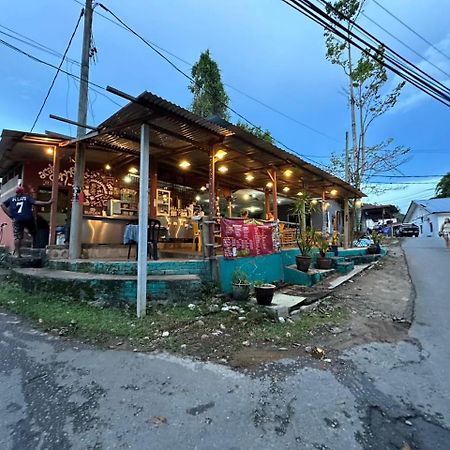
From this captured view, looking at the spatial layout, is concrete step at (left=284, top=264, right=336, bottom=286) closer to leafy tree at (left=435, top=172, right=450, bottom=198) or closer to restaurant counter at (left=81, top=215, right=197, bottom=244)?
restaurant counter at (left=81, top=215, right=197, bottom=244)

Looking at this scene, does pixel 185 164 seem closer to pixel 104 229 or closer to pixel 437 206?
pixel 104 229

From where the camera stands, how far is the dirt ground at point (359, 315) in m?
3.80

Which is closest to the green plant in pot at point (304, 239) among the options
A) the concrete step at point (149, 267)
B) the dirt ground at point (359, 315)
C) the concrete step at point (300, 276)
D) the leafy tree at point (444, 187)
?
the concrete step at point (300, 276)

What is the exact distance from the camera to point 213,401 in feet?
8.77

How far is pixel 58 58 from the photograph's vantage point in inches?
339

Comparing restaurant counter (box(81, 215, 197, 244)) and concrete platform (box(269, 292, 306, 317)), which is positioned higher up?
restaurant counter (box(81, 215, 197, 244))

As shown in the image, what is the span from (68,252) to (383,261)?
39.0 feet

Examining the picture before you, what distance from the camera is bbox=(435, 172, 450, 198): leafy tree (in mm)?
36531

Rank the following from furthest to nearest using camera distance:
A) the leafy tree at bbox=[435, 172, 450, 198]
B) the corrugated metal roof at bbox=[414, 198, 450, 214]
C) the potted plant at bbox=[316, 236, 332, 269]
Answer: the leafy tree at bbox=[435, 172, 450, 198] → the corrugated metal roof at bbox=[414, 198, 450, 214] → the potted plant at bbox=[316, 236, 332, 269]

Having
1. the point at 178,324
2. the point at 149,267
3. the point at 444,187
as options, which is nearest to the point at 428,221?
the point at 444,187

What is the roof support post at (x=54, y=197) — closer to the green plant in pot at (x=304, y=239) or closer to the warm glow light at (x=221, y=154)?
the warm glow light at (x=221, y=154)

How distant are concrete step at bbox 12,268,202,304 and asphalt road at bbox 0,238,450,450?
1.24 m

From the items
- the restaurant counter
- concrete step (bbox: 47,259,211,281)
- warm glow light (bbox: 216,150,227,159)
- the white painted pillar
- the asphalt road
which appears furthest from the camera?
warm glow light (bbox: 216,150,227,159)

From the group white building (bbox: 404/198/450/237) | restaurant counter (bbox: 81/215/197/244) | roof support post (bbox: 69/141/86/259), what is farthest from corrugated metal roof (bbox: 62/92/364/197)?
white building (bbox: 404/198/450/237)
